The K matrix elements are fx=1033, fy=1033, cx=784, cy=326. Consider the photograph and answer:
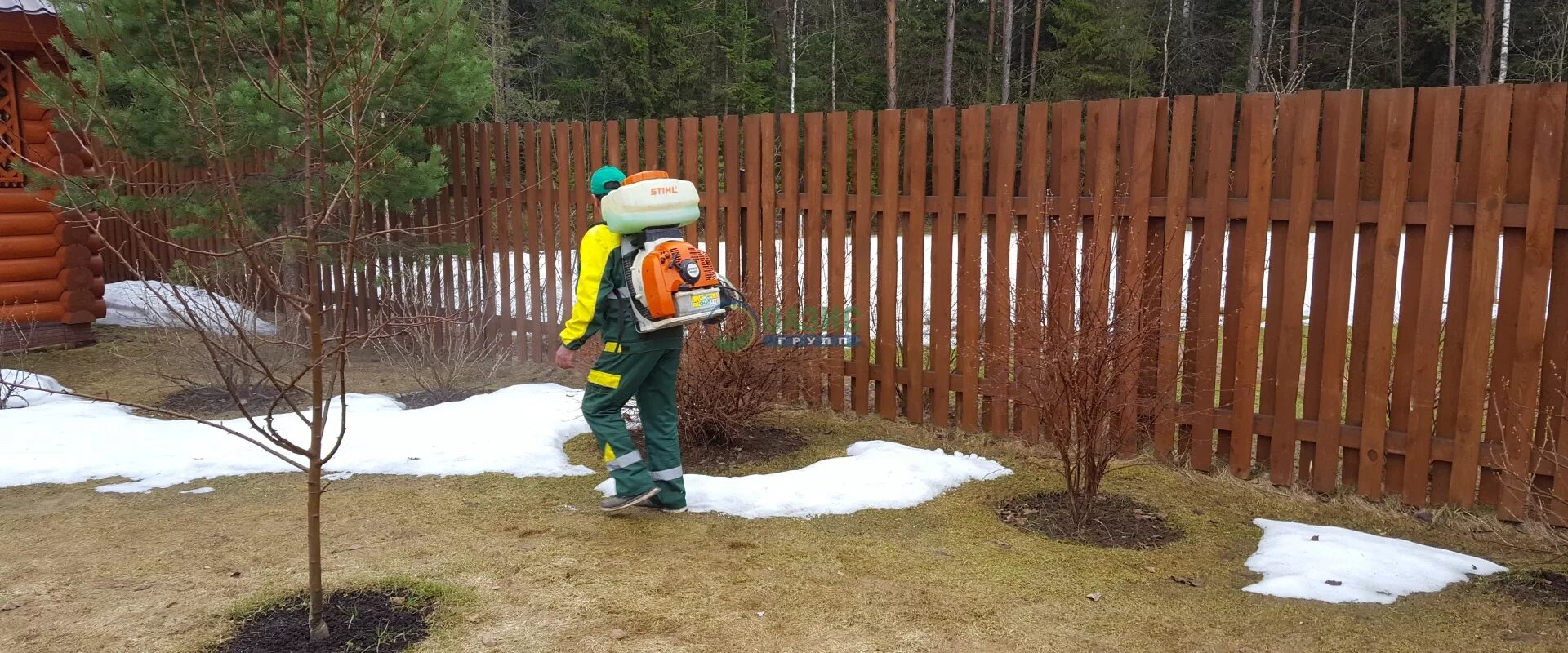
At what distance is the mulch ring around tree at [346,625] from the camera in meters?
3.27

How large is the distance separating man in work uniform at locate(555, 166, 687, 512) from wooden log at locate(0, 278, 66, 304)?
7.36 m

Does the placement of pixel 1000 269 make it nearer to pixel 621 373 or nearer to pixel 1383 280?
pixel 1383 280

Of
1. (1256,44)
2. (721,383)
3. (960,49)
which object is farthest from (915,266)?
(960,49)

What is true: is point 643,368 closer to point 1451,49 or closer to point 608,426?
point 608,426

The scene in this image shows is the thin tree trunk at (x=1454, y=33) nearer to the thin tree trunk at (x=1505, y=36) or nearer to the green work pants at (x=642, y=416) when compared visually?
the thin tree trunk at (x=1505, y=36)

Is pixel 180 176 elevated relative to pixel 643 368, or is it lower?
elevated

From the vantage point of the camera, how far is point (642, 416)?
476 centimetres

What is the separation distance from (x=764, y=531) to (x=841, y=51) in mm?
31807

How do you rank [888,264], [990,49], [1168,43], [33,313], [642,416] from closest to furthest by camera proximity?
[642,416] < [888,264] < [33,313] < [990,49] < [1168,43]

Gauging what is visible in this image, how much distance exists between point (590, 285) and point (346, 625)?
1689mm

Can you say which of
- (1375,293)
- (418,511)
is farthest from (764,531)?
(1375,293)

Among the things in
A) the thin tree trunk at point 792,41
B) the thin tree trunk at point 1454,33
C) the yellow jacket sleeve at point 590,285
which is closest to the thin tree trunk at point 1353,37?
the thin tree trunk at point 1454,33

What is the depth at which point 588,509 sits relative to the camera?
4750 millimetres

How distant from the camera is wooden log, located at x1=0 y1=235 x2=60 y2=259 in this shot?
923 centimetres
